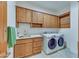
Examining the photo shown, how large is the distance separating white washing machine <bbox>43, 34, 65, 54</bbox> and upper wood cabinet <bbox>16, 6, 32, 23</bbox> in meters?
1.05

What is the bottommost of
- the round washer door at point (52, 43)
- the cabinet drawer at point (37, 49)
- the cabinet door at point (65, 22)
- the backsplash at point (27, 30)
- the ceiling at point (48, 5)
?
the cabinet drawer at point (37, 49)

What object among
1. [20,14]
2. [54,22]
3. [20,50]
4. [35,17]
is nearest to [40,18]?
[35,17]

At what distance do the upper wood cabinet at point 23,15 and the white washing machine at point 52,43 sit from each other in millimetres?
1050

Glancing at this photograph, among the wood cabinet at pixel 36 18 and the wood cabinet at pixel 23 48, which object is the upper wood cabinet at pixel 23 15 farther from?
the wood cabinet at pixel 23 48

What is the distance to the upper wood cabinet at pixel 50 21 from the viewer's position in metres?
5.14

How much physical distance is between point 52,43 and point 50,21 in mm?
1443

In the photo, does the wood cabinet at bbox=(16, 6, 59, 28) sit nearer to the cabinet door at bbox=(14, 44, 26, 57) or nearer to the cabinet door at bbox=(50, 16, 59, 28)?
the cabinet door at bbox=(50, 16, 59, 28)

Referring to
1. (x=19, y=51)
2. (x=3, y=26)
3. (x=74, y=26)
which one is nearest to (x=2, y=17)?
(x=3, y=26)

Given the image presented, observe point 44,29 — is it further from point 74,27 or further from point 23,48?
point 23,48

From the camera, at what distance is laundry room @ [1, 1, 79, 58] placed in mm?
3684

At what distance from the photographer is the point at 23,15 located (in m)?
3.95

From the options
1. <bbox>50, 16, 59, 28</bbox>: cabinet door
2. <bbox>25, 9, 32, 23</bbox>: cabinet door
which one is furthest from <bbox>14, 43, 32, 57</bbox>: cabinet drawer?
<bbox>50, 16, 59, 28</bbox>: cabinet door

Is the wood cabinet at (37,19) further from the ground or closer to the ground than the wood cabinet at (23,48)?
further from the ground

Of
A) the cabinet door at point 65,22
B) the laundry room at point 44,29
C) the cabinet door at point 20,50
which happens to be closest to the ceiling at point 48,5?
the laundry room at point 44,29
